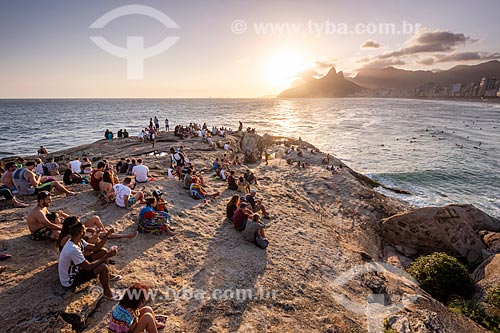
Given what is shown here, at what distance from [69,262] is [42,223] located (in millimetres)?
2127

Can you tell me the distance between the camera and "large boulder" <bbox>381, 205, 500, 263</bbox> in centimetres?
1143

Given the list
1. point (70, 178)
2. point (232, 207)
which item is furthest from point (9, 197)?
point (232, 207)

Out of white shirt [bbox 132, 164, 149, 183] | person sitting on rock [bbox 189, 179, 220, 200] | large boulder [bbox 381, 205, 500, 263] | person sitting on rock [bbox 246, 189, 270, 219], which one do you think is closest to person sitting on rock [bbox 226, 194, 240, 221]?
person sitting on rock [bbox 246, 189, 270, 219]

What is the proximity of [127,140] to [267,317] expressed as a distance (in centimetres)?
2499

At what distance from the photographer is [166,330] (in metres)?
4.98

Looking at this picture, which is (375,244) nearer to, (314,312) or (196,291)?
(314,312)

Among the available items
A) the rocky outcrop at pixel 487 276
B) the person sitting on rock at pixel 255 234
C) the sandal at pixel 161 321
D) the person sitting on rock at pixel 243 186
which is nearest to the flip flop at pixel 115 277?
the sandal at pixel 161 321

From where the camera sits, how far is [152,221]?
8180 mm

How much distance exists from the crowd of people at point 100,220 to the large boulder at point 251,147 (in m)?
6.32

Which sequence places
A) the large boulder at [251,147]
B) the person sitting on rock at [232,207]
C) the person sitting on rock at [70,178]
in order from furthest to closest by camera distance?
1. the large boulder at [251,147]
2. the person sitting on rock at [70,178]
3. the person sitting on rock at [232,207]

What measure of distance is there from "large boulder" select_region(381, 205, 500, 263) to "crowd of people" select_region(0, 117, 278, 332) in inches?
256

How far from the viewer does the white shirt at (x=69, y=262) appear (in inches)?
197

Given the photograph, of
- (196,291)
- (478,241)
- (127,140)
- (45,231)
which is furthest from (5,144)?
(478,241)

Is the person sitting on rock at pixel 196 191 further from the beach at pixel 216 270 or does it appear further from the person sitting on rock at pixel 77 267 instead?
the person sitting on rock at pixel 77 267
